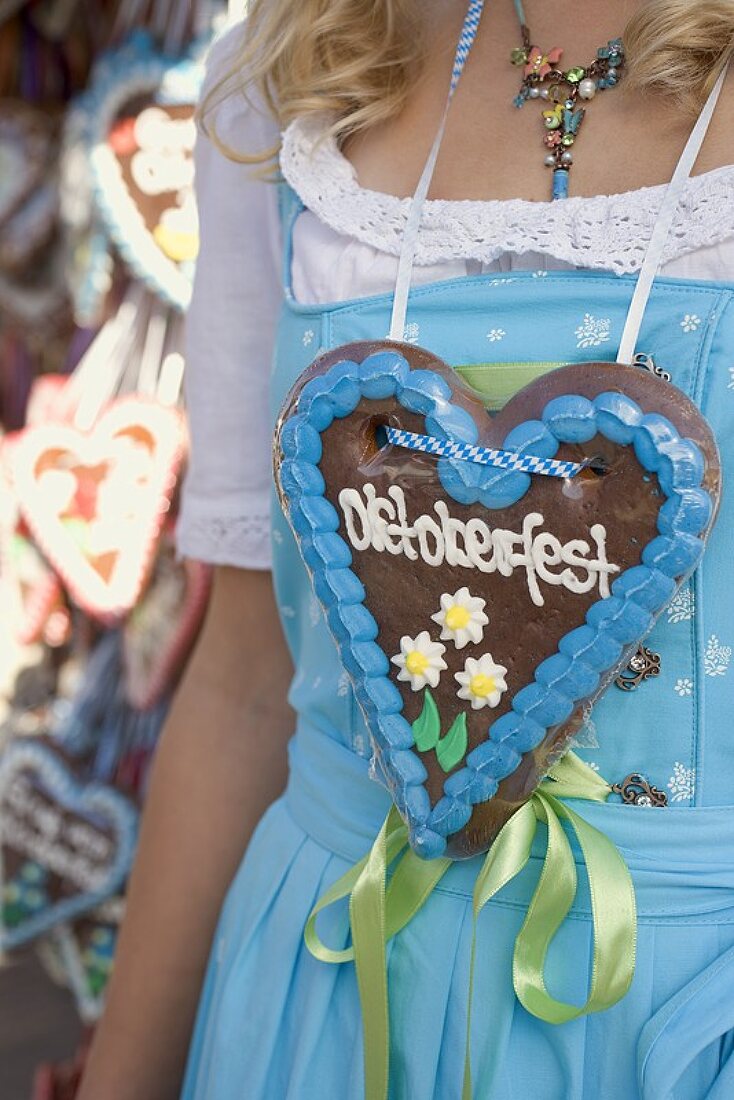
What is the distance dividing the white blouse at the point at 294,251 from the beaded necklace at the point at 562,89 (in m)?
0.04

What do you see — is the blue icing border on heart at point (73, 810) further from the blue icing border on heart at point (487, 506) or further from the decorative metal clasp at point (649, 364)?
the decorative metal clasp at point (649, 364)

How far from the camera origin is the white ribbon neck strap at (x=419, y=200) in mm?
672

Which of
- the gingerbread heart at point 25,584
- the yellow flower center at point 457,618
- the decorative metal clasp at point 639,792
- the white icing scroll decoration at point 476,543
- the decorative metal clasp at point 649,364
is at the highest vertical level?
the decorative metal clasp at point 649,364

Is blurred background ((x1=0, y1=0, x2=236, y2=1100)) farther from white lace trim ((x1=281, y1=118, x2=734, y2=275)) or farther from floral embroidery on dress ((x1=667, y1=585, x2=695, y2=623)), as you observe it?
floral embroidery on dress ((x1=667, y1=585, x2=695, y2=623))

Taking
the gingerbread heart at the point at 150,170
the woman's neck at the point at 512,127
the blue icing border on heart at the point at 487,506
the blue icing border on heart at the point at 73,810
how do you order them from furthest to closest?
1. the blue icing border on heart at the point at 73,810
2. the gingerbread heart at the point at 150,170
3. the woman's neck at the point at 512,127
4. the blue icing border on heart at the point at 487,506

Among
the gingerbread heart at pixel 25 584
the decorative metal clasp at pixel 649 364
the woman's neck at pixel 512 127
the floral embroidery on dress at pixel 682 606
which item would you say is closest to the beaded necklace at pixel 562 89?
the woman's neck at pixel 512 127

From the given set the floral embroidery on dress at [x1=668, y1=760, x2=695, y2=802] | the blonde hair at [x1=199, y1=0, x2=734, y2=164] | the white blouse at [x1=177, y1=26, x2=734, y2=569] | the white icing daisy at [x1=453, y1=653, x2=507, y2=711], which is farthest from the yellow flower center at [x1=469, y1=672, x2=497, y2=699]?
the blonde hair at [x1=199, y1=0, x2=734, y2=164]

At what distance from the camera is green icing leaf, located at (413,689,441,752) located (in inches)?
24.5

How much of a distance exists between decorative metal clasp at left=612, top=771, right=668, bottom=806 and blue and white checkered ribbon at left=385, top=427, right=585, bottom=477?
0.55 feet

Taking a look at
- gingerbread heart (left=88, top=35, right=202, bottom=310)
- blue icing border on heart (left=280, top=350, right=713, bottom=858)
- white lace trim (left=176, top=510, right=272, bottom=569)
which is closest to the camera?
blue icing border on heart (left=280, top=350, right=713, bottom=858)

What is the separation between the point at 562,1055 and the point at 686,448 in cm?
31

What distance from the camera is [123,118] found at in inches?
58.4

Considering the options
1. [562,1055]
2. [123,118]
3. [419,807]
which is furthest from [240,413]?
[123,118]

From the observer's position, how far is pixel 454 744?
0.61 m
